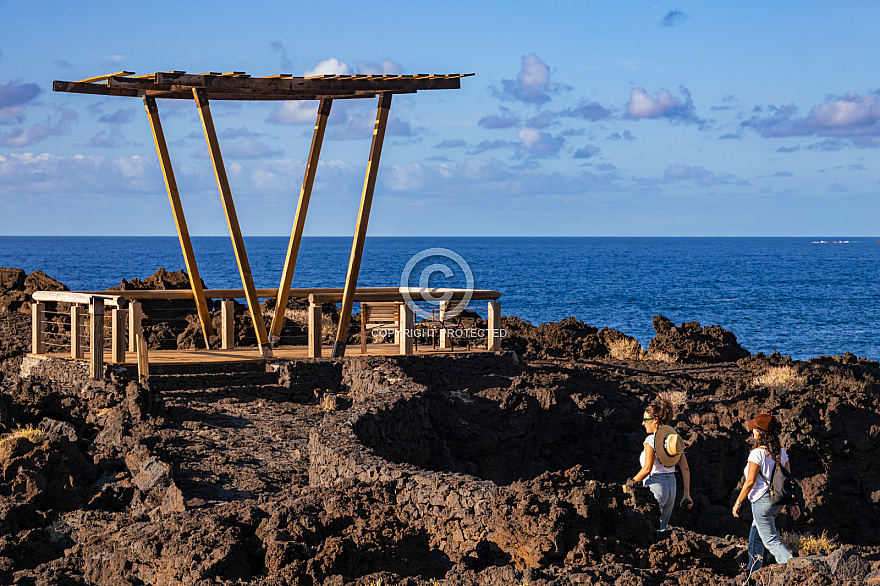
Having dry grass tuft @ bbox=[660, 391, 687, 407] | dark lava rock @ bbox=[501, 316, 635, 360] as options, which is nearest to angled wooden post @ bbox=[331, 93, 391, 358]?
dry grass tuft @ bbox=[660, 391, 687, 407]

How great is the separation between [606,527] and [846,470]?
348 inches

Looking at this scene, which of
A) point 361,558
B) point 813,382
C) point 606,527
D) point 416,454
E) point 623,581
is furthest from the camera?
point 813,382

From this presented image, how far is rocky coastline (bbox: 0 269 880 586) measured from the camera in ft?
19.6

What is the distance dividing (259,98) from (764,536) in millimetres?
10337

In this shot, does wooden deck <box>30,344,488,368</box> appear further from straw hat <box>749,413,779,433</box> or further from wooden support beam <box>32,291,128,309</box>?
straw hat <box>749,413,779,433</box>

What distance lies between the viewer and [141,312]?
13.3 metres

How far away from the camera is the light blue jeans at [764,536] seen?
615 centimetres

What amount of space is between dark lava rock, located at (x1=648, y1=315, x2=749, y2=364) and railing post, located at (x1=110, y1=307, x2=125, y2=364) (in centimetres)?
1130

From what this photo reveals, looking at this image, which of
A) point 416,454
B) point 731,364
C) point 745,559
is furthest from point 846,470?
point 745,559

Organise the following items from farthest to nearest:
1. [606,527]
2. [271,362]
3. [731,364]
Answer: [731,364] → [271,362] → [606,527]

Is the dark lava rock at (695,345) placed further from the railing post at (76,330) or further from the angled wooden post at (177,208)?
the railing post at (76,330)

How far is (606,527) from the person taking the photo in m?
6.35

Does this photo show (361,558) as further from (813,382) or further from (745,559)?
(813,382)

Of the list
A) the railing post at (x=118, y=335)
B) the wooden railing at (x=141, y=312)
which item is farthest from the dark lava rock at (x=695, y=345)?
the railing post at (x=118, y=335)
